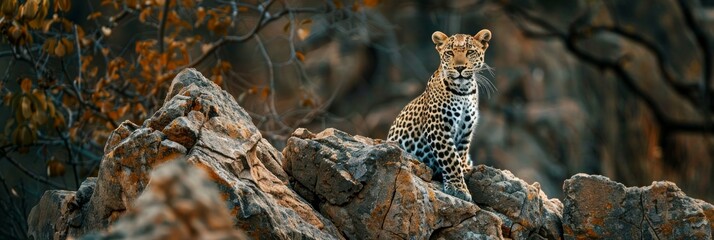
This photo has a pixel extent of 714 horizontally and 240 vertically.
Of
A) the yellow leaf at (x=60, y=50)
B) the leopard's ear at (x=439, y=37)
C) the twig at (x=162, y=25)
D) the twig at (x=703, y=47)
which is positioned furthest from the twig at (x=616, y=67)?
the yellow leaf at (x=60, y=50)

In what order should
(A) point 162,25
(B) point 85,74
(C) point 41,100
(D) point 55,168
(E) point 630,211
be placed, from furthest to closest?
(B) point 85,74 → (A) point 162,25 → (D) point 55,168 → (C) point 41,100 → (E) point 630,211

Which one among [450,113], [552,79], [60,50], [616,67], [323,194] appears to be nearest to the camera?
[323,194]

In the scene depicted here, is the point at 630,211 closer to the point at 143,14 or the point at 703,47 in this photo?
the point at 143,14

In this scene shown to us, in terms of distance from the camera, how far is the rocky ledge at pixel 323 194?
1009 cm

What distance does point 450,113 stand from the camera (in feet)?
41.8

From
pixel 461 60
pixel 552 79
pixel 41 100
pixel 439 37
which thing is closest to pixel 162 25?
pixel 41 100

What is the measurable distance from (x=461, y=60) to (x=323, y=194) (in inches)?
89.3

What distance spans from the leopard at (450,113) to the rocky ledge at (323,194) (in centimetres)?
31

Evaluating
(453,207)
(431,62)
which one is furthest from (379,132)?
(453,207)

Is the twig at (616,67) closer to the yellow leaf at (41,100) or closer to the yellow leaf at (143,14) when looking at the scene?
the yellow leaf at (143,14)

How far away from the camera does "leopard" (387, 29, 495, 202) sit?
12.5 metres

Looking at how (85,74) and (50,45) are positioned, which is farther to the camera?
(85,74)

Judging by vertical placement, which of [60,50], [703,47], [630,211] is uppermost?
[703,47]

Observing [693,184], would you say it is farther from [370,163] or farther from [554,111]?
[370,163]
